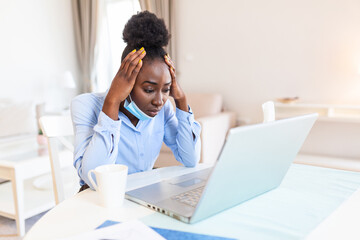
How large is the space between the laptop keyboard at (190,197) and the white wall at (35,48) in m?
3.92

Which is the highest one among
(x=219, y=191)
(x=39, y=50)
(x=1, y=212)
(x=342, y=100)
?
(x=39, y=50)

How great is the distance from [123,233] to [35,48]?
4.31 m

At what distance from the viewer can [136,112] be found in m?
1.09

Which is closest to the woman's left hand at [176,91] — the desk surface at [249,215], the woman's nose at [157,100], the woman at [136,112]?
the woman at [136,112]

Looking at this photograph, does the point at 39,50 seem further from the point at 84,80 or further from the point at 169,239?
the point at 169,239

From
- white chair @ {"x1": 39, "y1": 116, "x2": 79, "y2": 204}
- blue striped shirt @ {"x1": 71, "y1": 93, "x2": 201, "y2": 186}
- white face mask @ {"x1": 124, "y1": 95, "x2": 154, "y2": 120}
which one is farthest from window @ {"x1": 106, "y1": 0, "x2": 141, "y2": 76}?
white face mask @ {"x1": 124, "y1": 95, "x2": 154, "y2": 120}

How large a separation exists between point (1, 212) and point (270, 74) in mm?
2647

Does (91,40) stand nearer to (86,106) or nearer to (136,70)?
(86,106)

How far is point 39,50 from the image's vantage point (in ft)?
14.2

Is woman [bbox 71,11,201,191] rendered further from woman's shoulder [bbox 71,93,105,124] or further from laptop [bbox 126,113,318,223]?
laptop [bbox 126,113,318,223]

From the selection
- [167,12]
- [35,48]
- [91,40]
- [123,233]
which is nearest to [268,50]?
[167,12]

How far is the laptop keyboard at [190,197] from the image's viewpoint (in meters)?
0.72

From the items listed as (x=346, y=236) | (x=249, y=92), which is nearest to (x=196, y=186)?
(x=346, y=236)

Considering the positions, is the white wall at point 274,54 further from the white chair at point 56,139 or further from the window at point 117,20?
the white chair at point 56,139
